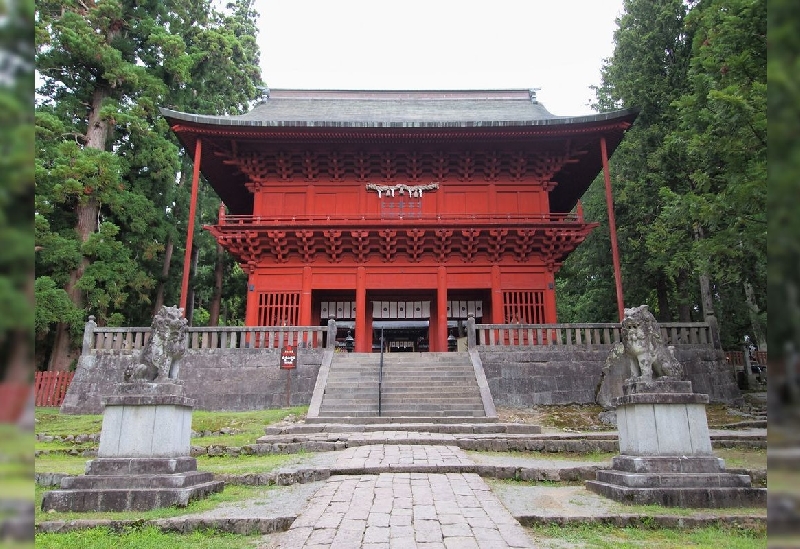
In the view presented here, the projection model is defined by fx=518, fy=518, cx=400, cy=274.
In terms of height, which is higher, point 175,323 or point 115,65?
point 115,65

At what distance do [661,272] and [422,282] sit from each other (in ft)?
31.2

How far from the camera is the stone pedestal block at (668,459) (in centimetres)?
523

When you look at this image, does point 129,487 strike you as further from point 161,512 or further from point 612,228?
point 612,228

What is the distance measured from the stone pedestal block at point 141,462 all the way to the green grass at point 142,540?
0.74 metres

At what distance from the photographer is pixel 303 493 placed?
18.9 feet

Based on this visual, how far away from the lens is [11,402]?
707 mm

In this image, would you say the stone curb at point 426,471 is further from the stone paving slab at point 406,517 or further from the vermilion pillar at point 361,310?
the vermilion pillar at point 361,310

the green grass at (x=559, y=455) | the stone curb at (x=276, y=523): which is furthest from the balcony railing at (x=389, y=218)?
the stone curb at (x=276, y=523)

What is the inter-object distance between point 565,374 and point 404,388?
13.7ft

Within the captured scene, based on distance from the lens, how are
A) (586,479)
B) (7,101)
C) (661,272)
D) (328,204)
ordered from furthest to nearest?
1. (661,272)
2. (328,204)
3. (586,479)
4. (7,101)

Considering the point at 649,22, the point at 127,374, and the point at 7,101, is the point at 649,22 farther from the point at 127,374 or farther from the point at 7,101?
the point at 7,101

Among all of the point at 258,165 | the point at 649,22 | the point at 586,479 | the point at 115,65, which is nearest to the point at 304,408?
the point at 586,479

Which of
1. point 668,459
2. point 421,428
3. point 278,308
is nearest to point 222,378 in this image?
point 278,308

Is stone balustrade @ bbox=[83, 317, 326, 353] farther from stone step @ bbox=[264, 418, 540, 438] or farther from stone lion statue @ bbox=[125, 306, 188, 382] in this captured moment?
stone lion statue @ bbox=[125, 306, 188, 382]
